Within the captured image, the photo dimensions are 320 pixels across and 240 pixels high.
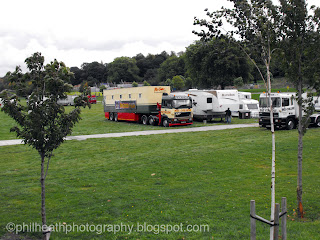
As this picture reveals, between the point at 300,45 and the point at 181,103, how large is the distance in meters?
22.0

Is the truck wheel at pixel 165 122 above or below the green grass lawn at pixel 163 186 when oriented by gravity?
above

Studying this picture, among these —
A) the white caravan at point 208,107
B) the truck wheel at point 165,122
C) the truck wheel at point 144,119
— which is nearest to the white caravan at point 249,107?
the white caravan at point 208,107

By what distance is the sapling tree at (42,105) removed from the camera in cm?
690

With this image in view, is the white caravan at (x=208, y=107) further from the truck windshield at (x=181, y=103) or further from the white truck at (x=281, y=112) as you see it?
the white truck at (x=281, y=112)

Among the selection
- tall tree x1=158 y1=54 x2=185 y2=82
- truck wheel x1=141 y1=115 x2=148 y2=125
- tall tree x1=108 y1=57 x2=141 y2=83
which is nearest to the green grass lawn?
truck wheel x1=141 y1=115 x2=148 y2=125

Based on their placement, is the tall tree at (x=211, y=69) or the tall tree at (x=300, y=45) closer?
the tall tree at (x=300, y=45)

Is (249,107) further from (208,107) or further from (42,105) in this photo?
(42,105)

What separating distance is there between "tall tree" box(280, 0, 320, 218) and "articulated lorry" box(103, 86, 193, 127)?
2146cm

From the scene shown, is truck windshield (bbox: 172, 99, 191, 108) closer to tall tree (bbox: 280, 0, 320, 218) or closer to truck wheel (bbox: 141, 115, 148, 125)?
truck wheel (bbox: 141, 115, 148, 125)

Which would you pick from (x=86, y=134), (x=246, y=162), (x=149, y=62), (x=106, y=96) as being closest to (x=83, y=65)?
(x=149, y=62)

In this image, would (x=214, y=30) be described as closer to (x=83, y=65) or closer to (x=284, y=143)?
(x=284, y=143)

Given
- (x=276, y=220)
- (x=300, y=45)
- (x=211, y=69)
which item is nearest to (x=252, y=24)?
(x=300, y=45)

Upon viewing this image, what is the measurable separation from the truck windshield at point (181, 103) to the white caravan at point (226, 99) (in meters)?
4.18

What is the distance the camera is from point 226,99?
111 feet
